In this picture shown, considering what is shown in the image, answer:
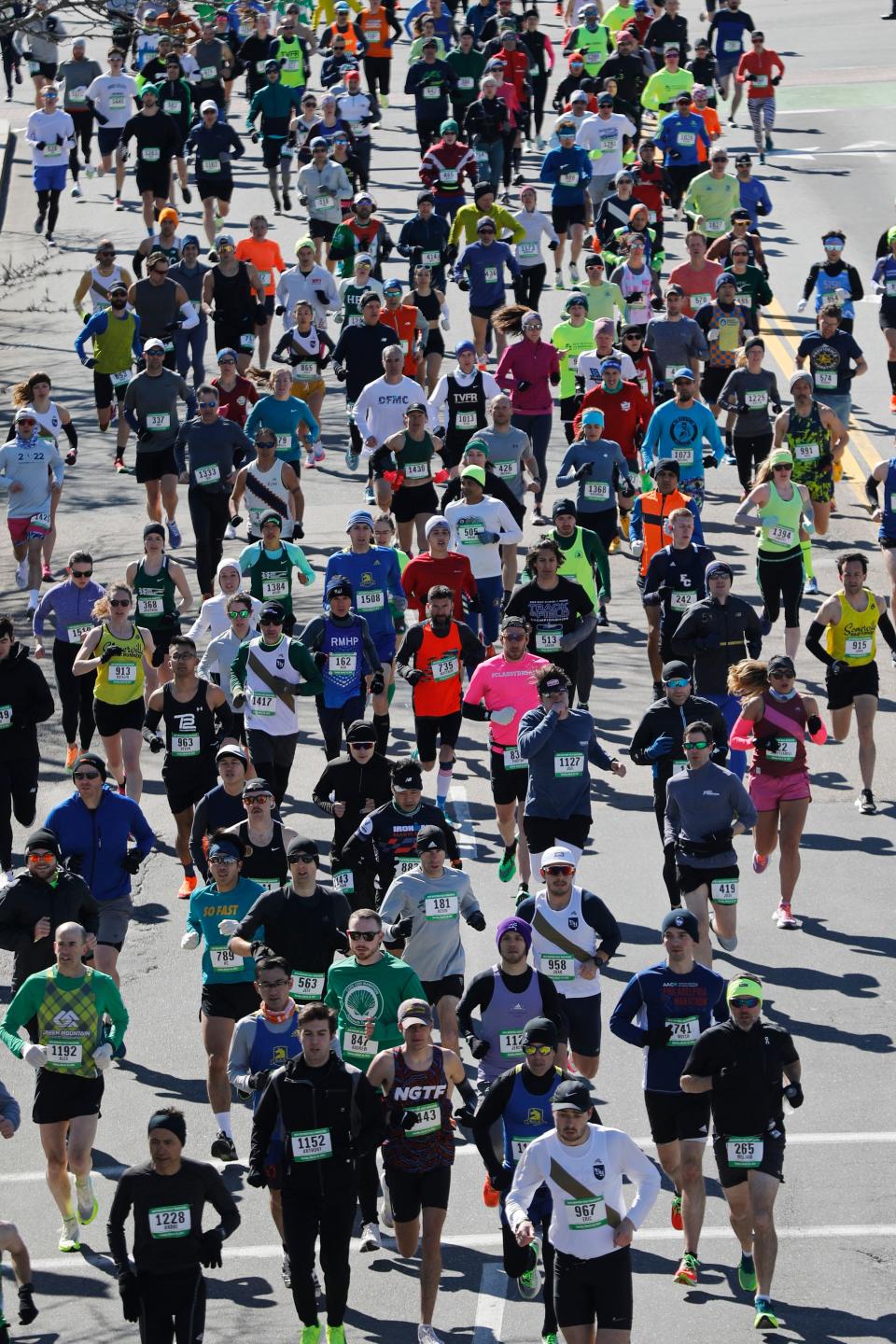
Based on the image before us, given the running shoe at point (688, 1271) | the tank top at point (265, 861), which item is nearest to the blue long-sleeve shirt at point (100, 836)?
the tank top at point (265, 861)

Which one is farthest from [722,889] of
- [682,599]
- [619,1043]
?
[682,599]

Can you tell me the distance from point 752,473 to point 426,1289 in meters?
12.6

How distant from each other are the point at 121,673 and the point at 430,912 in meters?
4.76

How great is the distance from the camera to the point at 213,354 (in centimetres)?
2902

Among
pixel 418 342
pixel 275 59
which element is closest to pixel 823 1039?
pixel 418 342

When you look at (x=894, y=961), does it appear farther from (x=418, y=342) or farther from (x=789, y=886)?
(x=418, y=342)

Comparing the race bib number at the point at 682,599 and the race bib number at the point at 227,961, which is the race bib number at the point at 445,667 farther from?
the race bib number at the point at 227,961

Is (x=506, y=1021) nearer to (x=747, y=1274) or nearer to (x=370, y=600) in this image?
(x=747, y=1274)

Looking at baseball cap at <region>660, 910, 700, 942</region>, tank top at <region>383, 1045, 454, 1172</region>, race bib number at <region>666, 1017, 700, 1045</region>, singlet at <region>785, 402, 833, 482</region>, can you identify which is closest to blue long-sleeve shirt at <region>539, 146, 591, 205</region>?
singlet at <region>785, 402, 833, 482</region>

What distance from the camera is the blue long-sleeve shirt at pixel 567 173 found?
28922 mm

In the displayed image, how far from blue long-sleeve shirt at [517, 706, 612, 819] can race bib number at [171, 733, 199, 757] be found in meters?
2.29

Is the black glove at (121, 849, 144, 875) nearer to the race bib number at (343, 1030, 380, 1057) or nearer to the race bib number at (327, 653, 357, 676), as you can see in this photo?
the race bib number at (343, 1030, 380, 1057)

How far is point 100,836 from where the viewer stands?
13922 millimetres

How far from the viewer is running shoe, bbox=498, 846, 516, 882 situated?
1580 cm
